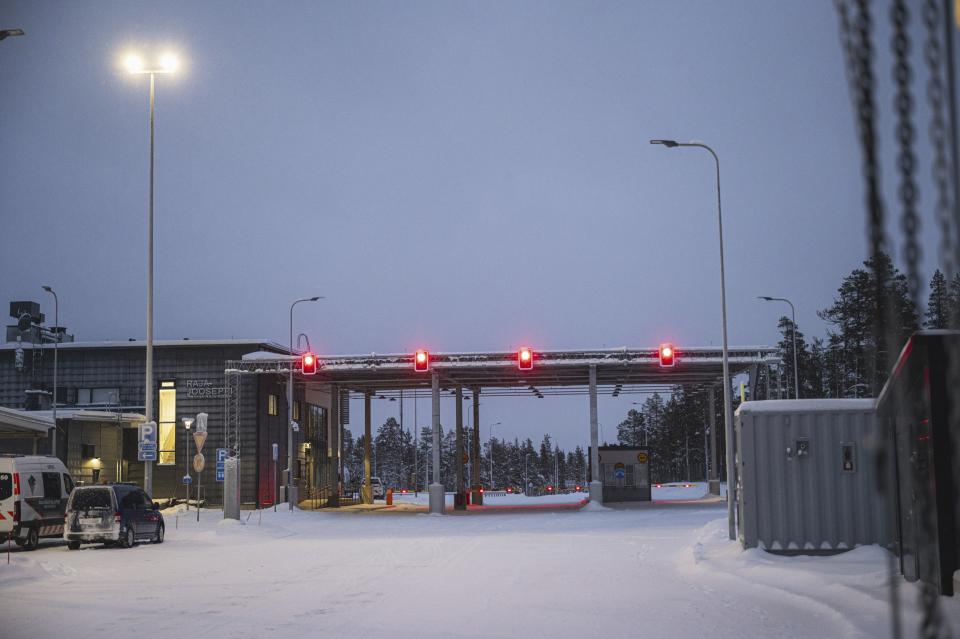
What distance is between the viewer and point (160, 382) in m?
59.6

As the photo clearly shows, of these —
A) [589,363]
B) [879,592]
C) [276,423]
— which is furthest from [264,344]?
[879,592]

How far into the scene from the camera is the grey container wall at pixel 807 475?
61.6ft

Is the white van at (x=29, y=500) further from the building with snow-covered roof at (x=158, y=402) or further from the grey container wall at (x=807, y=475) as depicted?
the building with snow-covered roof at (x=158, y=402)

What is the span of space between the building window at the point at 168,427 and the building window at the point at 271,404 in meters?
5.23

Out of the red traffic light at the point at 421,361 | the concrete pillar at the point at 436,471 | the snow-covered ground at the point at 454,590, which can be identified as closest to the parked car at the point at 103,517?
the snow-covered ground at the point at 454,590

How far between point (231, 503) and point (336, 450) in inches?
864

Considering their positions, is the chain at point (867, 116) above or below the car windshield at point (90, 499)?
above

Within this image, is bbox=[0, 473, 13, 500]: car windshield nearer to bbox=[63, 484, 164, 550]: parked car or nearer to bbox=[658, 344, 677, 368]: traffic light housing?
bbox=[63, 484, 164, 550]: parked car

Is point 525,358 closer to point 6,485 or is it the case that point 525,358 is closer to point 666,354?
point 666,354

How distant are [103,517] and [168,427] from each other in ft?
111

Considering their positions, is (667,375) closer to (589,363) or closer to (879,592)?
(589,363)

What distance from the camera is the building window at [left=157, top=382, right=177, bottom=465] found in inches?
2335

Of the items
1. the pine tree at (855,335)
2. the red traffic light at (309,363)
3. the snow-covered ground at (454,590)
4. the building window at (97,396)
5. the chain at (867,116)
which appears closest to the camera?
the chain at (867,116)

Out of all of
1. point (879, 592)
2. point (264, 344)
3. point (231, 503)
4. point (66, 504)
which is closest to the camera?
point (879, 592)
